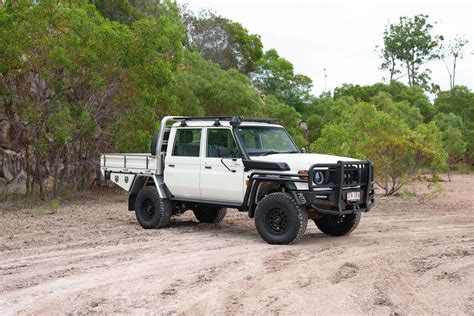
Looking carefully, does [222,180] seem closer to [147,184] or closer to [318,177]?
[318,177]

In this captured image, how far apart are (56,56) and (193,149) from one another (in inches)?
229

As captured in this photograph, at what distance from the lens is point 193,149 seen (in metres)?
11.0

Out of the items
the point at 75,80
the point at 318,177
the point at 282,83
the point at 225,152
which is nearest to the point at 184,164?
the point at 225,152

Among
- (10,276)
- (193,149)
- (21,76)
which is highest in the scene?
(21,76)

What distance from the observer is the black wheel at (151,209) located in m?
11.4

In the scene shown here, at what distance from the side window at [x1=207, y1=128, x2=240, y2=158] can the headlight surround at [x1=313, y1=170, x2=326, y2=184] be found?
1.40m

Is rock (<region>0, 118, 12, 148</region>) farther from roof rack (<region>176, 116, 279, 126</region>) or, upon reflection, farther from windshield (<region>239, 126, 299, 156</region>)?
windshield (<region>239, 126, 299, 156</region>)

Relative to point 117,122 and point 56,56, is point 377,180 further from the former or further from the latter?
point 56,56

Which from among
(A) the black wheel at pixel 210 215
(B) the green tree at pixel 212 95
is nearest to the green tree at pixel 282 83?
(B) the green tree at pixel 212 95

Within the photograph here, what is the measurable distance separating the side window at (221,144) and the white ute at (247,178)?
2 cm

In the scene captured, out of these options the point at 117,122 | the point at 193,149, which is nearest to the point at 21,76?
the point at 117,122

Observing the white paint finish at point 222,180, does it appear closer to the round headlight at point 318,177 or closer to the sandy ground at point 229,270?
the sandy ground at point 229,270

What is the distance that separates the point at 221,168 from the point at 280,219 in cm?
139

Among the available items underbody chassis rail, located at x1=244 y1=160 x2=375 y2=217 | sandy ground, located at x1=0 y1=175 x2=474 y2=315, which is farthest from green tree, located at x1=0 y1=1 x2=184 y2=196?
underbody chassis rail, located at x1=244 y1=160 x2=375 y2=217
